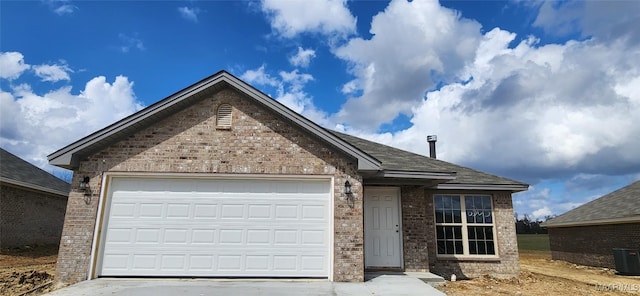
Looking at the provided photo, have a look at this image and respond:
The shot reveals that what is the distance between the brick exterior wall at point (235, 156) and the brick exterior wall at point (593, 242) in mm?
14592

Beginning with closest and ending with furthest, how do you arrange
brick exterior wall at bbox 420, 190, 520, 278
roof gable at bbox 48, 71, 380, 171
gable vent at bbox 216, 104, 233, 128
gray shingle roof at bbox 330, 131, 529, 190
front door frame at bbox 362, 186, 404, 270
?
1. roof gable at bbox 48, 71, 380, 171
2. gable vent at bbox 216, 104, 233, 128
3. front door frame at bbox 362, 186, 404, 270
4. gray shingle roof at bbox 330, 131, 529, 190
5. brick exterior wall at bbox 420, 190, 520, 278

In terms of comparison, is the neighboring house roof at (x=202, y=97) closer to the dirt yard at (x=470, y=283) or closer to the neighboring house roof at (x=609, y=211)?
the dirt yard at (x=470, y=283)

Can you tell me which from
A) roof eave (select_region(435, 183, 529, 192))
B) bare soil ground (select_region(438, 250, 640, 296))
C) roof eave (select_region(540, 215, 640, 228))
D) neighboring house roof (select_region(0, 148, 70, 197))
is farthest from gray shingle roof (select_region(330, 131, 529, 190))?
neighboring house roof (select_region(0, 148, 70, 197))

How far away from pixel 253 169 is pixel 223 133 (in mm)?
1145

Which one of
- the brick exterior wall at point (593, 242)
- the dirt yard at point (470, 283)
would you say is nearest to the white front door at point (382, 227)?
the dirt yard at point (470, 283)

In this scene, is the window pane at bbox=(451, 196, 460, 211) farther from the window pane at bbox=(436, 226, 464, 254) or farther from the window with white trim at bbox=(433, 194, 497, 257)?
the window pane at bbox=(436, 226, 464, 254)

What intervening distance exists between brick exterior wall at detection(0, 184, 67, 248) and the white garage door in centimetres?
993

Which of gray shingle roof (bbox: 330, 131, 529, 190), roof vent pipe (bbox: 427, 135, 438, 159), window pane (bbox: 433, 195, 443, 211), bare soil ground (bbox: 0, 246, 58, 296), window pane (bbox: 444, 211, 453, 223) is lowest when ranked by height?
bare soil ground (bbox: 0, 246, 58, 296)

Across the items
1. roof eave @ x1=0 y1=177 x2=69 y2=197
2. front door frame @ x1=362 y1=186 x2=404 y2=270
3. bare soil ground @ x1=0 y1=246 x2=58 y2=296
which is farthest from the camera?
roof eave @ x1=0 y1=177 x2=69 y2=197

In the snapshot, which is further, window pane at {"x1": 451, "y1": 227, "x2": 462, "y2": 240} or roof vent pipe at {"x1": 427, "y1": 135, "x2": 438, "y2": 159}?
roof vent pipe at {"x1": 427, "y1": 135, "x2": 438, "y2": 159}

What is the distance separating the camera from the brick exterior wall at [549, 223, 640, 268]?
16.3m

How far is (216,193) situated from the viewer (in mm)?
8852

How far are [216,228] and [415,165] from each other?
19.1 feet

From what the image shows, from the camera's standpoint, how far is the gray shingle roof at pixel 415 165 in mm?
10594
